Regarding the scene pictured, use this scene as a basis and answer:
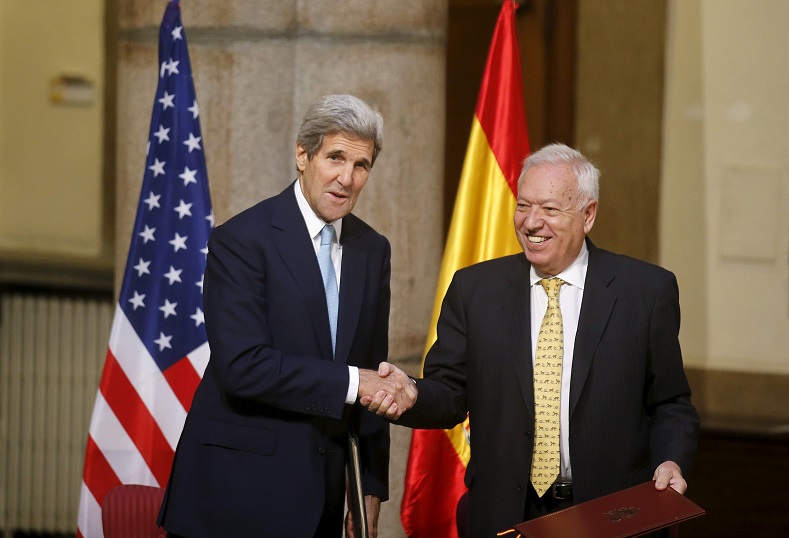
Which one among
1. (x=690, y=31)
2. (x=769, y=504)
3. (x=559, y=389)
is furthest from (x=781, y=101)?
(x=559, y=389)

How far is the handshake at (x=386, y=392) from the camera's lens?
9.53ft

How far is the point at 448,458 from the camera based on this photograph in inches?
156

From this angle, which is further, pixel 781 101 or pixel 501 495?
pixel 781 101

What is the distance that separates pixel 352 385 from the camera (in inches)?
113

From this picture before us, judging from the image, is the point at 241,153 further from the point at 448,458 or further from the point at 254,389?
the point at 254,389

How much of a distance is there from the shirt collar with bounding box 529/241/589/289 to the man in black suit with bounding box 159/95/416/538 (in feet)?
1.51

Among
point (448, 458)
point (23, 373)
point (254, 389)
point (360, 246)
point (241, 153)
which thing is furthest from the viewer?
point (23, 373)

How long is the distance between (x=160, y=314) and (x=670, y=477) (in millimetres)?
1973

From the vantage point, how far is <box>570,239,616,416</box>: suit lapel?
2.92 m

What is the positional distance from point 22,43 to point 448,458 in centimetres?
354

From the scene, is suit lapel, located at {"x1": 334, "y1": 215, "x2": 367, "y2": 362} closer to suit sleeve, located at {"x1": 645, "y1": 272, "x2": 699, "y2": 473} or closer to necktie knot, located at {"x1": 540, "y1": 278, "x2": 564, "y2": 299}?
necktie knot, located at {"x1": 540, "y1": 278, "x2": 564, "y2": 299}

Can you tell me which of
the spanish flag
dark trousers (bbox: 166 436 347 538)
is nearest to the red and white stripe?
the spanish flag

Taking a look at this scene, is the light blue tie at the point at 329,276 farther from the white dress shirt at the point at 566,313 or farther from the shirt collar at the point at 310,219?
the white dress shirt at the point at 566,313

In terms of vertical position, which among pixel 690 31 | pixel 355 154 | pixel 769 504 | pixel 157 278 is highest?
pixel 690 31
